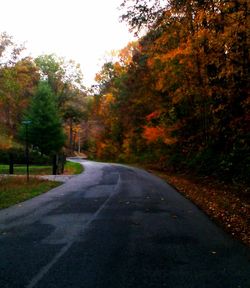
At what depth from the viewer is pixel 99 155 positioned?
230 feet

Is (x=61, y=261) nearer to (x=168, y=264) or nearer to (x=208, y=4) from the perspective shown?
(x=168, y=264)

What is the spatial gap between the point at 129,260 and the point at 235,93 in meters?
16.8

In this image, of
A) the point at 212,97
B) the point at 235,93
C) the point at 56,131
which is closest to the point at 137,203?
the point at 235,93

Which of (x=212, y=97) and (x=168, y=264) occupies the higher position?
(x=212, y=97)

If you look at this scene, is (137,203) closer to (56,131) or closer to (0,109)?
(56,131)

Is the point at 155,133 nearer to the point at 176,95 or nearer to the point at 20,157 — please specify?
the point at 176,95

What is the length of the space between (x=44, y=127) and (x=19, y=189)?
99.6 ft

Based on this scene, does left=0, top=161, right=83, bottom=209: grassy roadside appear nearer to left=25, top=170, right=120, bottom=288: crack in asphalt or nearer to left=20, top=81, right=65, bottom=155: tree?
left=25, top=170, right=120, bottom=288: crack in asphalt

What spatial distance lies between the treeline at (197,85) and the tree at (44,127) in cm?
1021

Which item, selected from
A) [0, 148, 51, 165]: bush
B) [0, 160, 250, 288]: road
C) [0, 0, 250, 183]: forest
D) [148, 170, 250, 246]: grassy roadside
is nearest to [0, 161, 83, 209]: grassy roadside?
[0, 160, 250, 288]: road

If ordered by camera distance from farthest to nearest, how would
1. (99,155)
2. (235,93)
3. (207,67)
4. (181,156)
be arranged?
(99,155) → (181,156) → (207,67) → (235,93)

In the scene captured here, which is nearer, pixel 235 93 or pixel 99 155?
pixel 235 93

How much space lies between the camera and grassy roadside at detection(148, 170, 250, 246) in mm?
11234

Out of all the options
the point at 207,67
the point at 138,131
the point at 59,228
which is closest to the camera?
the point at 59,228
